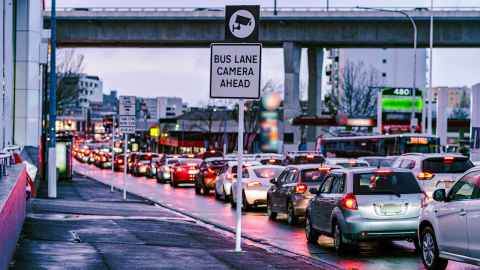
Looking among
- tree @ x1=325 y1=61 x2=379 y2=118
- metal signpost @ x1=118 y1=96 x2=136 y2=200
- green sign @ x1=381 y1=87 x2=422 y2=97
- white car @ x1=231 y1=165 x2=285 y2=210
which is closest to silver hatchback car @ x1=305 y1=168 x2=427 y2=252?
white car @ x1=231 y1=165 x2=285 y2=210

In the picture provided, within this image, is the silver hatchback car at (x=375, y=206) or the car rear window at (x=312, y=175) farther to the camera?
the car rear window at (x=312, y=175)

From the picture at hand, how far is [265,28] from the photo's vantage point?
67875 millimetres

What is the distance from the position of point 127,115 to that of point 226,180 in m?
4.23

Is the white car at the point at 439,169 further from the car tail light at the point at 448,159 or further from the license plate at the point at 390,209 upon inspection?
the license plate at the point at 390,209

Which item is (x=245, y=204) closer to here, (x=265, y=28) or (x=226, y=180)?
(x=226, y=180)

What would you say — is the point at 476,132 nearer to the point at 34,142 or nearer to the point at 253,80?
the point at 34,142

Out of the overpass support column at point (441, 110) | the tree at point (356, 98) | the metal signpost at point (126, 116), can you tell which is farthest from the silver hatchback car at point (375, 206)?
the tree at point (356, 98)

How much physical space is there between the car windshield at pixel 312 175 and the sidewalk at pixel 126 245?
3009 mm

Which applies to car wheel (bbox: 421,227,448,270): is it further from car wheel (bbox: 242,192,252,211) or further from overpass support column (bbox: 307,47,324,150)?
overpass support column (bbox: 307,47,324,150)

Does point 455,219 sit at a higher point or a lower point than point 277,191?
higher

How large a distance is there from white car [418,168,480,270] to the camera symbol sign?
3.84 m

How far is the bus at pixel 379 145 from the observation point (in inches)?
1971

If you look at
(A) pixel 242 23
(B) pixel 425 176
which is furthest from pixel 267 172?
(A) pixel 242 23

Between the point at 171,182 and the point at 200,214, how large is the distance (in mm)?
22693
